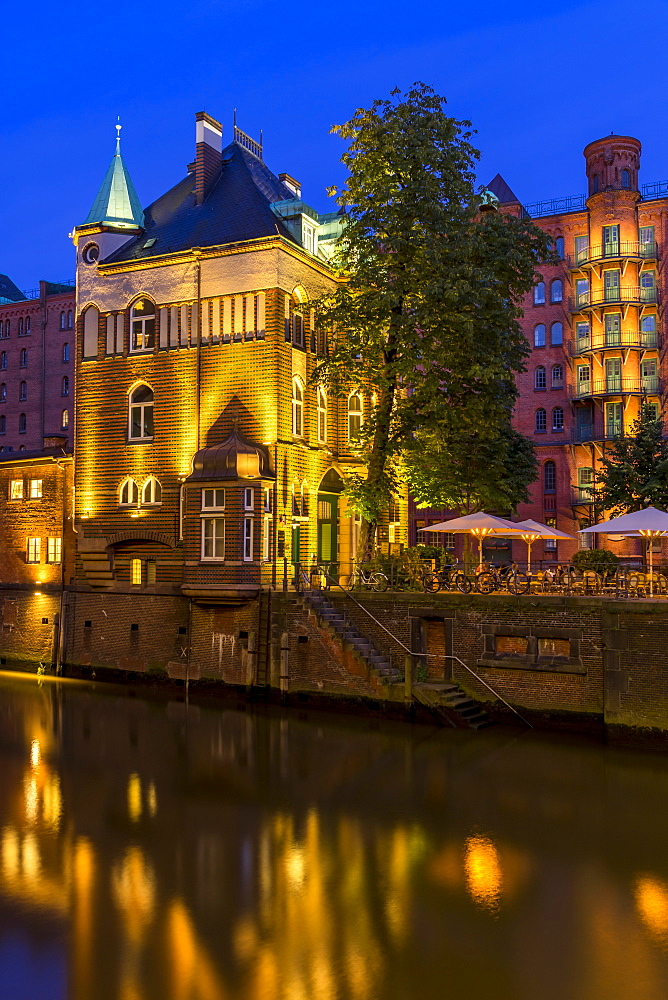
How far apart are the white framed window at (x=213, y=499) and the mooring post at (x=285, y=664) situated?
4793mm

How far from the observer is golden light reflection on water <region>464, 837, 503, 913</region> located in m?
12.3

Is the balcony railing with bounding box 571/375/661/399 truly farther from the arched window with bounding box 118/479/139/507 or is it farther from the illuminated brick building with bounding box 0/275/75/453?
the illuminated brick building with bounding box 0/275/75/453

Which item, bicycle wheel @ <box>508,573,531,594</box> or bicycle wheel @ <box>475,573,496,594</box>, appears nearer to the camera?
bicycle wheel @ <box>508,573,531,594</box>

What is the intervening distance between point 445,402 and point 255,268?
814 centimetres

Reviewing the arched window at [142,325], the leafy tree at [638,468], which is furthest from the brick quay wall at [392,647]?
the leafy tree at [638,468]

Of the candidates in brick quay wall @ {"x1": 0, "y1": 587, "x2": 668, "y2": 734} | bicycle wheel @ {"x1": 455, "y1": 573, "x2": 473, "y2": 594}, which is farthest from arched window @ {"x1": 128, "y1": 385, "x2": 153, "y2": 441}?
bicycle wheel @ {"x1": 455, "y1": 573, "x2": 473, "y2": 594}

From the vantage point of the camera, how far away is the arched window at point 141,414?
31.4 m

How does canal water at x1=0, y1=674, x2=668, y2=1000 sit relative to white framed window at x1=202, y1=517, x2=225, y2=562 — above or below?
below

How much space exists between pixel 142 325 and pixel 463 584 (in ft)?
51.4

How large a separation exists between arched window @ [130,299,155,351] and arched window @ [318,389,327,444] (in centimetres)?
655

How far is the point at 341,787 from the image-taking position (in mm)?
18141

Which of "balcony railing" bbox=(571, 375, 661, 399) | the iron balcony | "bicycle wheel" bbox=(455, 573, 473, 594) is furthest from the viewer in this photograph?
the iron balcony

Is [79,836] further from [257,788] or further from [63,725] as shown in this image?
[63,725]

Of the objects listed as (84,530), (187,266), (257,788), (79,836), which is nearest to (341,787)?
(257,788)
